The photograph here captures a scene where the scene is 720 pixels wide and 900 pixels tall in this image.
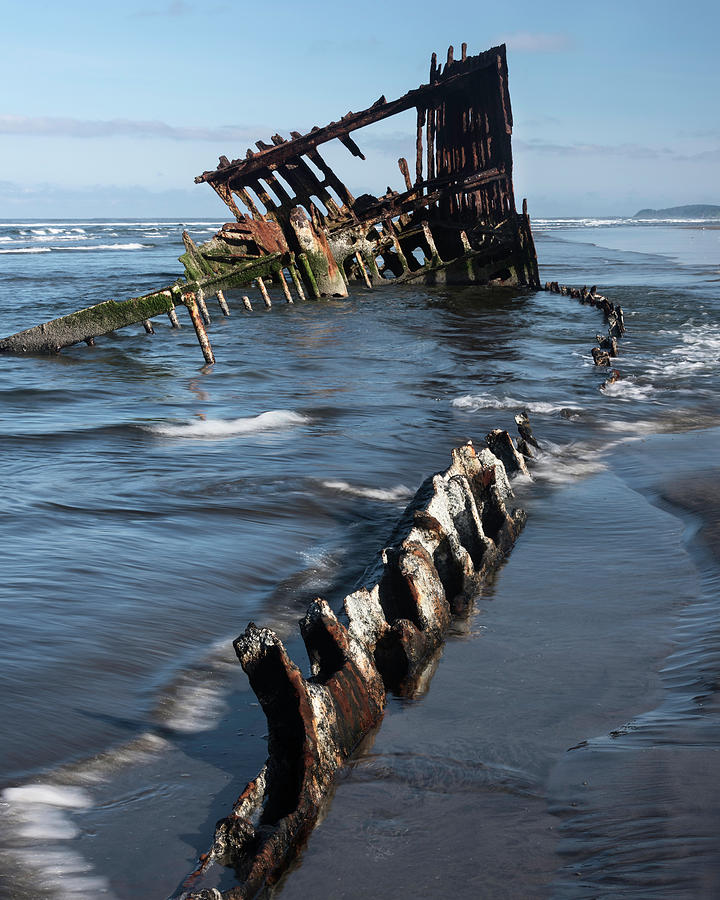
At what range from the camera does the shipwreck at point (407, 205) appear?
21.3m

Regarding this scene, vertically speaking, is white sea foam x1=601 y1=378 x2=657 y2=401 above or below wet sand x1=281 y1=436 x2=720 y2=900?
below

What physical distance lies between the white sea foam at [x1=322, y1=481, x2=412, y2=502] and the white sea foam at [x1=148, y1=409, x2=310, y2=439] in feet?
7.50

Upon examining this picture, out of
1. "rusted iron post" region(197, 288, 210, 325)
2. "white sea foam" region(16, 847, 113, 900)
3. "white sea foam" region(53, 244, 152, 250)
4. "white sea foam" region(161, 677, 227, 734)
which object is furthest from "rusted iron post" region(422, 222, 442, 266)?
"white sea foam" region(53, 244, 152, 250)

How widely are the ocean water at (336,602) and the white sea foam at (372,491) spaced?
0.11ft

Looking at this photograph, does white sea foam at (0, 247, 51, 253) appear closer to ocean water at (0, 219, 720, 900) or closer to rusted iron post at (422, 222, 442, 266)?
rusted iron post at (422, 222, 442, 266)

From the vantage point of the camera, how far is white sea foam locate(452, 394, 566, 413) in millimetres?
10364

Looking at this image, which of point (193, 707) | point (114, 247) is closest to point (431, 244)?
point (193, 707)

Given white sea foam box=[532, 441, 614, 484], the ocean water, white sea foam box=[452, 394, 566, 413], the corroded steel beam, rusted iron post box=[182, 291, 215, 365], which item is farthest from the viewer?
the corroded steel beam

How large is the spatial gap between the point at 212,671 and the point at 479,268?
20232mm

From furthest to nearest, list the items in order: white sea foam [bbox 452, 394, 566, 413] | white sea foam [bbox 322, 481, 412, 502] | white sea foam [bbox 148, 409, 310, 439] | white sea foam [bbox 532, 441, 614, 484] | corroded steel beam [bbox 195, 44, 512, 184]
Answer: corroded steel beam [bbox 195, 44, 512, 184]
white sea foam [bbox 452, 394, 566, 413]
white sea foam [bbox 148, 409, 310, 439]
white sea foam [bbox 532, 441, 614, 484]
white sea foam [bbox 322, 481, 412, 502]

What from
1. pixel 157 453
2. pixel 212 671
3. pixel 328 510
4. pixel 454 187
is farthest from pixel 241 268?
pixel 212 671

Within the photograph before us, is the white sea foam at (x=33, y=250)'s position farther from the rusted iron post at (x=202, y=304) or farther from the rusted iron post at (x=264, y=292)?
the rusted iron post at (x=202, y=304)

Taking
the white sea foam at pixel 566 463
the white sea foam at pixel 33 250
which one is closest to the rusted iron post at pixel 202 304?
the white sea foam at pixel 566 463

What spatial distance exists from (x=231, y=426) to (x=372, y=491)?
298 centimetres
